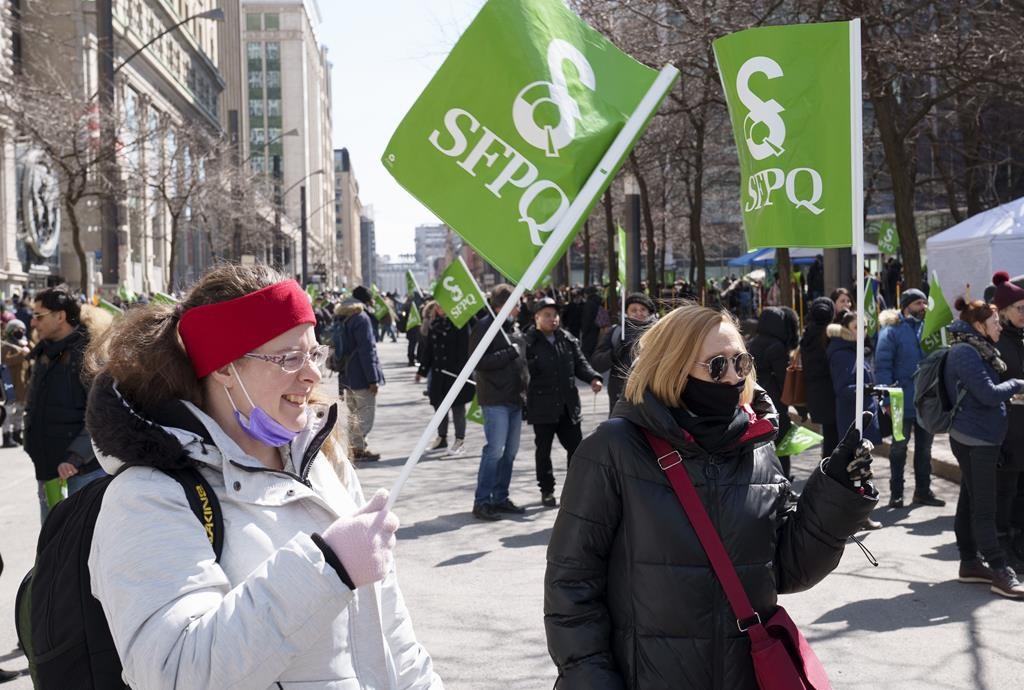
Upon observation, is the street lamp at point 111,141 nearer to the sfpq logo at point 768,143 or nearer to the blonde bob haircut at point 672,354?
the sfpq logo at point 768,143

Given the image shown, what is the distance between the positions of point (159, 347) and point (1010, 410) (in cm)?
640

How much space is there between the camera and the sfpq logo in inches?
161

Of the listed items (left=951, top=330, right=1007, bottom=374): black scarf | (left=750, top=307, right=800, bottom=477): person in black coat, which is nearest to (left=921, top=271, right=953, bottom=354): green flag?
(left=750, top=307, right=800, bottom=477): person in black coat

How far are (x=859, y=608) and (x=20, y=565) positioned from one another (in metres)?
5.62

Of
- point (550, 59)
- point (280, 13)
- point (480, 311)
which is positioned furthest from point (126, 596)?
point (280, 13)

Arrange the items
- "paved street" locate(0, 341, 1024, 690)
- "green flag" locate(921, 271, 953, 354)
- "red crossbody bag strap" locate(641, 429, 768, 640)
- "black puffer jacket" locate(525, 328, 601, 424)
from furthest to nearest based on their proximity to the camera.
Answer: "black puffer jacket" locate(525, 328, 601, 424) → "green flag" locate(921, 271, 953, 354) → "paved street" locate(0, 341, 1024, 690) → "red crossbody bag strap" locate(641, 429, 768, 640)

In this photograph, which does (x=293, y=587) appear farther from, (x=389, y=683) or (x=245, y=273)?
(x=245, y=273)

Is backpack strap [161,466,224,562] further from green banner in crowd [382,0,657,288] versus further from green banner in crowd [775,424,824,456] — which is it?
green banner in crowd [775,424,824,456]

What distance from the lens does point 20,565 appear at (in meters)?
8.58

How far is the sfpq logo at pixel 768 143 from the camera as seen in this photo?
4090 mm

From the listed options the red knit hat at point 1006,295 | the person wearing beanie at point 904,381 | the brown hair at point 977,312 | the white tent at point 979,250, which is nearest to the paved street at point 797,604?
the person wearing beanie at point 904,381

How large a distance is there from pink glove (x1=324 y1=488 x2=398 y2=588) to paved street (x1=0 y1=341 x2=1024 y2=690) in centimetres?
381

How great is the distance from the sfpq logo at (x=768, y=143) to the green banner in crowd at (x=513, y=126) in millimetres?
1062

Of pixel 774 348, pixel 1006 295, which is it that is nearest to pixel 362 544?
pixel 1006 295
